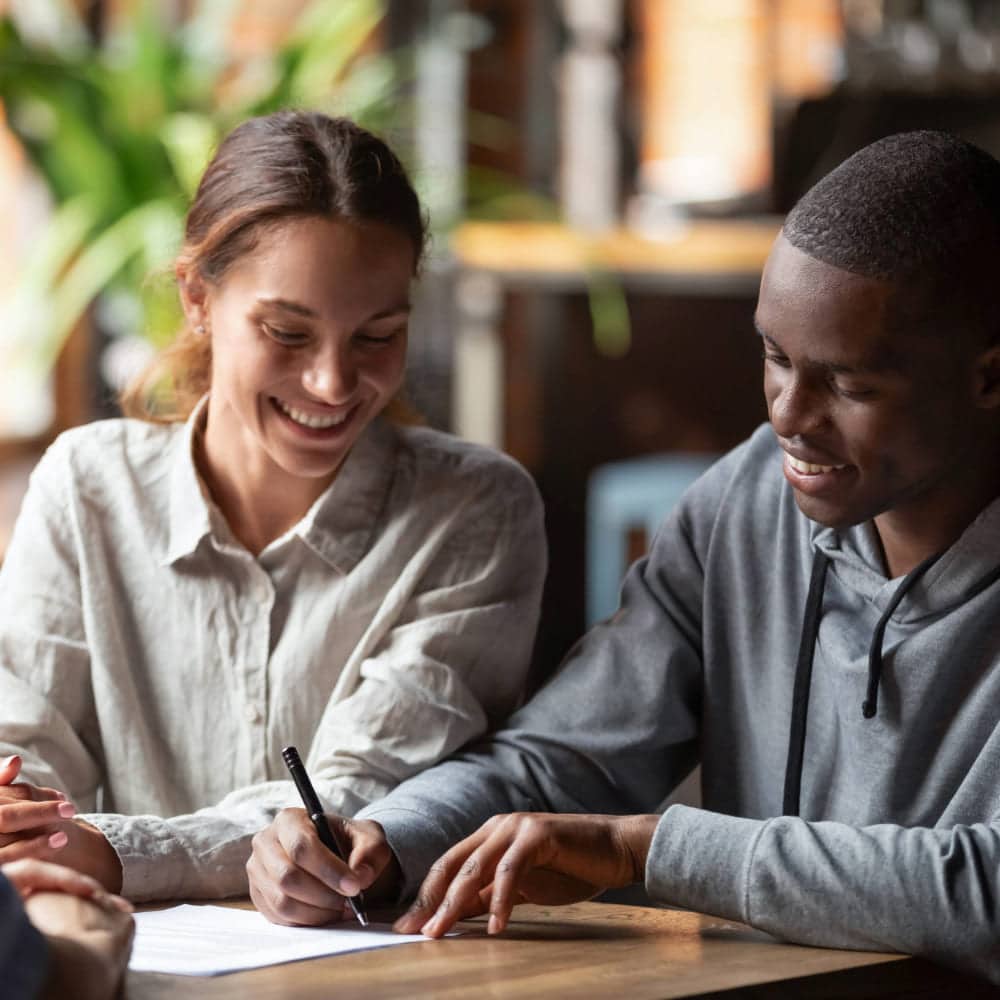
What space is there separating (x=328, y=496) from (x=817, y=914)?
→ 62 centimetres

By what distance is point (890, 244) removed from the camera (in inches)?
51.3

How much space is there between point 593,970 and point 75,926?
328 millimetres

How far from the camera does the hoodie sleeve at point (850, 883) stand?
4.00 ft

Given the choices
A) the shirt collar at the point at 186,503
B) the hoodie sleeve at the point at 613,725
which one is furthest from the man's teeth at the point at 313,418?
the hoodie sleeve at the point at 613,725

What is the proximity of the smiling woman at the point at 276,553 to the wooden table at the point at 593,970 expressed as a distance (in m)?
0.29

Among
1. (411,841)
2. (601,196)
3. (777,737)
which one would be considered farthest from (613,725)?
(601,196)

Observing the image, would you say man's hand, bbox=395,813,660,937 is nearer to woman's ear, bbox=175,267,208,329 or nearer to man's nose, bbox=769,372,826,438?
man's nose, bbox=769,372,826,438

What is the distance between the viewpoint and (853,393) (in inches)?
52.0

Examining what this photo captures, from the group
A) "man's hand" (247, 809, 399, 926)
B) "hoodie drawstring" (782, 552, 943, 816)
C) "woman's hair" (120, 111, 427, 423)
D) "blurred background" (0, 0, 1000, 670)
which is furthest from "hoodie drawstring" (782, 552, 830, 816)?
"blurred background" (0, 0, 1000, 670)

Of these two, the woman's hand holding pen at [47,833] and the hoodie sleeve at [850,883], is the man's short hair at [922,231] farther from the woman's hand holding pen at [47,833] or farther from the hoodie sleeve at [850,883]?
the woman's hand holding pen at [47,833]

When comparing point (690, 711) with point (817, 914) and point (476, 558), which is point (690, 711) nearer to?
point (476, 558)

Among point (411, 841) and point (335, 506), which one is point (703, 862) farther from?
point (335, 506)

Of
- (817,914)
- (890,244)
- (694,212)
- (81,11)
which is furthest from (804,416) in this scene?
(694,212)

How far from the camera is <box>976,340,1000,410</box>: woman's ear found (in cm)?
134
